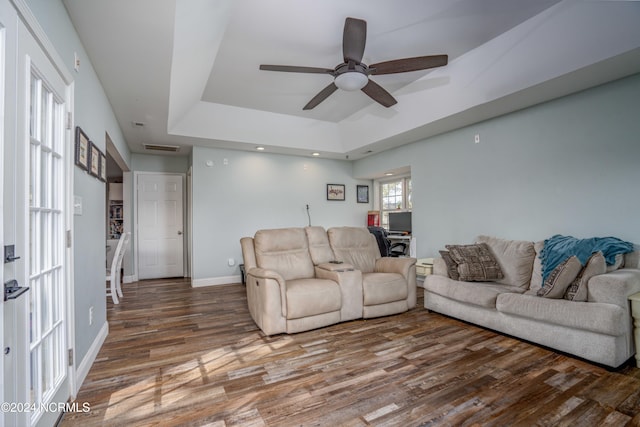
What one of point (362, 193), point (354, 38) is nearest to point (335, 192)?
point (362, 193)

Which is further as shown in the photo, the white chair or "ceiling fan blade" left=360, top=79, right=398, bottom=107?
the white chair

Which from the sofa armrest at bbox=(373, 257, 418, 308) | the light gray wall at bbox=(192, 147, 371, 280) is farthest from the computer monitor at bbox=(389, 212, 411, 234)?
the sofa armrest at bbox=(373, 257, 418, 308)

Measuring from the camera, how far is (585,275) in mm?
2564

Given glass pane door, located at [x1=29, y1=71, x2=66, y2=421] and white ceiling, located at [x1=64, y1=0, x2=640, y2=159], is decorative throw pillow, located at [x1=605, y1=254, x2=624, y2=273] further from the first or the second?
glass pane door, located at [x1=29, y1=71, x2=66, y2=421]

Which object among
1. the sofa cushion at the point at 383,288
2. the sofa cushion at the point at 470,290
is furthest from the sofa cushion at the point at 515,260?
the sofa cushion at the point at 383,288

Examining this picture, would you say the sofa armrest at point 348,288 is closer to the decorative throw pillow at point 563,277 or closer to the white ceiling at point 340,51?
the decorative throw pillow at point 563,277

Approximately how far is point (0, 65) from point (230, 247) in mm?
4630

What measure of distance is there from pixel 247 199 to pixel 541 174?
176 inches

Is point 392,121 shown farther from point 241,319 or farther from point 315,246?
point 241,319

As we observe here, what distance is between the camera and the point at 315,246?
3.93 m

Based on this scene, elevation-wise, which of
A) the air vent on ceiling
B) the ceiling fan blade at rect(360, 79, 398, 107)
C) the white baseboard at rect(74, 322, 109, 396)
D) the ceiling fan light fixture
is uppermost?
the ceiling fan blade at rect(360, 79, 398, 107)

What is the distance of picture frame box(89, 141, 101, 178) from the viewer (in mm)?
2486

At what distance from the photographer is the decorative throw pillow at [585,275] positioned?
2.54 meters

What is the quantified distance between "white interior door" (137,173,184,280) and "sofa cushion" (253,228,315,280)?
3357 mm
